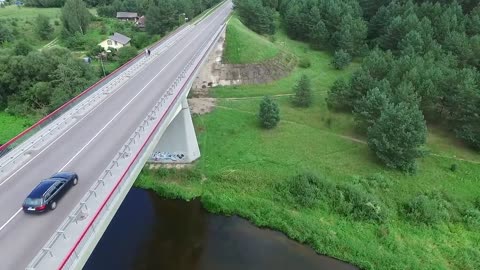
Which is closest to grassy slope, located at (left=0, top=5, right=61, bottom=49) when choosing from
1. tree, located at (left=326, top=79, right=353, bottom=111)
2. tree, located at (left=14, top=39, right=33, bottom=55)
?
tree, located at (left=14, top=39, right=33, bottom=55)

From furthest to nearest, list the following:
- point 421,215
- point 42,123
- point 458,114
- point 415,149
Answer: point 458,114, point 415,149, point 421,215, point 42,123

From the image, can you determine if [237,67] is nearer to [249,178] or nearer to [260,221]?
[249,178]

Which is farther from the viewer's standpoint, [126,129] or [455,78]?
[455,78]

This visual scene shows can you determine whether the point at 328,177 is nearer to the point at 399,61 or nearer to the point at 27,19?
the point at 399,61

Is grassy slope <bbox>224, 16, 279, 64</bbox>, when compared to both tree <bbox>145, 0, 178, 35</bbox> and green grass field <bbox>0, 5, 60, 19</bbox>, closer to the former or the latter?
tree <bbox>145, 0, 178, 35</bbox>

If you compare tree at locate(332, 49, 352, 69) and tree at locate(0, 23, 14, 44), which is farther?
tree at locate(0, 23, 14, 44)

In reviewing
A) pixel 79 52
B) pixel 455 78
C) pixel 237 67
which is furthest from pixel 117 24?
pixel 455 78
